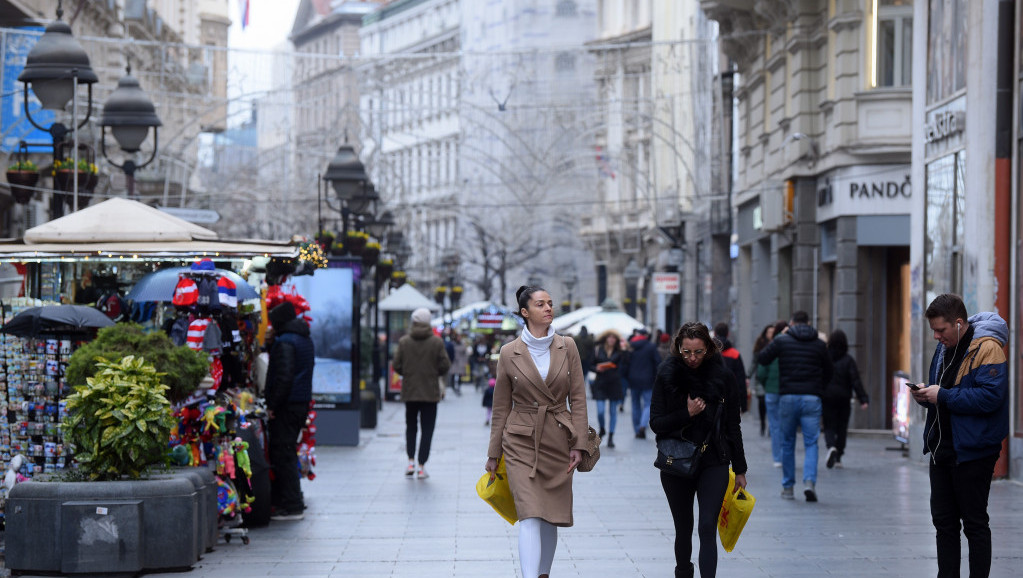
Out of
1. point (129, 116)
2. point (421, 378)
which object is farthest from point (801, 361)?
point (129, 116)

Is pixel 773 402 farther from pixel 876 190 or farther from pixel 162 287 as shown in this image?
pixel 162 287

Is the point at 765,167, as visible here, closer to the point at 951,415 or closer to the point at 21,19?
the point at 21,19

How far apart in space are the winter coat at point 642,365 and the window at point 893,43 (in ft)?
17.7

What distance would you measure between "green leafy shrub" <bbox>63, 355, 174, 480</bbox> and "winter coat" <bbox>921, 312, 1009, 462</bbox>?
4.97m

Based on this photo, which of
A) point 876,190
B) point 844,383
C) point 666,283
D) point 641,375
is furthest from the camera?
point 666,283

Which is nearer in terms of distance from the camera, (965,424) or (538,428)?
(965,424)

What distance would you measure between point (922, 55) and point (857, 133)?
17.7 feet

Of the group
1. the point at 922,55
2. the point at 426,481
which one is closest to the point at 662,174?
the point at 922,55

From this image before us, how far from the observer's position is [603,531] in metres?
12.9

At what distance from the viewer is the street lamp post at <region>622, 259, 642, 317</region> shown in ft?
202

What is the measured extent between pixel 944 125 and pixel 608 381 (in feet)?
21.9

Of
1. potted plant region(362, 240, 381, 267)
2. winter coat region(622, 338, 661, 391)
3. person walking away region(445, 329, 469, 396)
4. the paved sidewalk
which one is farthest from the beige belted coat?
person walking away region(445, 329, 469, 396)

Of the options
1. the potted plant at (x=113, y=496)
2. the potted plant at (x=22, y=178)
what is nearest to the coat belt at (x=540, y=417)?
the potted plant at (x=113, y=496)

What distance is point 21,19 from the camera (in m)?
30.0
